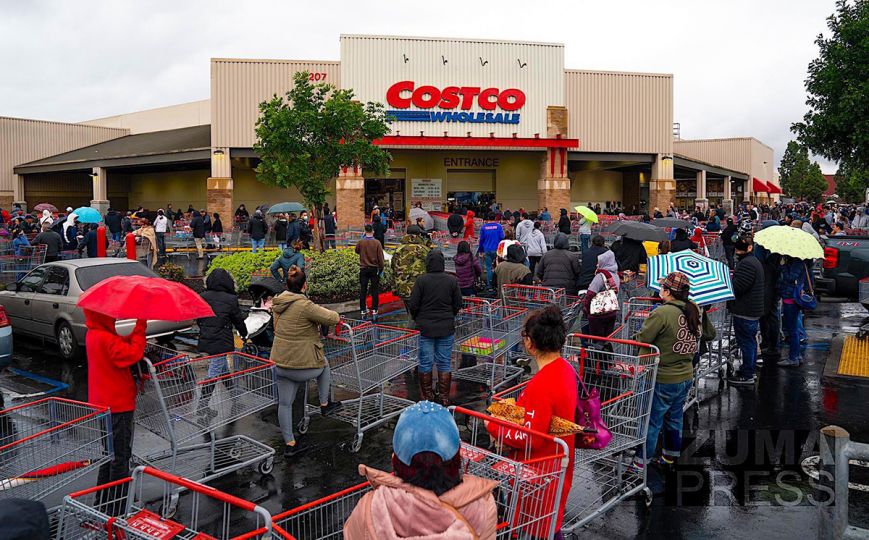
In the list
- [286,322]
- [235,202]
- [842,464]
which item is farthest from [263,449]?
[235,202]

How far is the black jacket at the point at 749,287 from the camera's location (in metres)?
9.27

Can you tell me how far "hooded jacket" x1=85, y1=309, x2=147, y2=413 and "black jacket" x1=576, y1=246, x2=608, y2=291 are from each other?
696cm

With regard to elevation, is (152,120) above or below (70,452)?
above

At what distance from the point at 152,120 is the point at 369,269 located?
41.8 m

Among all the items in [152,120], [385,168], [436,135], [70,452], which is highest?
[152,120]

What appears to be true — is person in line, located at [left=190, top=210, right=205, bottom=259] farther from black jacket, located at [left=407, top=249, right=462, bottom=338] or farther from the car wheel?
black jacket, located at [left=407, top=249, right=462, bottom=338]

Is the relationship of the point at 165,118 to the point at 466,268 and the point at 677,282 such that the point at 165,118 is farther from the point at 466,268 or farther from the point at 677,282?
the point at 677,282

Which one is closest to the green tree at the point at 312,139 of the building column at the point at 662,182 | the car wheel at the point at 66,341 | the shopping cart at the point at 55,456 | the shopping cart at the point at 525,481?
the car wheel at the point at 66,341

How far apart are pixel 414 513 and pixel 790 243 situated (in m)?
8.52

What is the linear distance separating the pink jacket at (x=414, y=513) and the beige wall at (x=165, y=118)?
45485 mm

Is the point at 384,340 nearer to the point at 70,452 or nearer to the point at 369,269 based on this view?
the point at 70,452

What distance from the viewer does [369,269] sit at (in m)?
13.8

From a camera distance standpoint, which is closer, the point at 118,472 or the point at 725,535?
the point at 725,535

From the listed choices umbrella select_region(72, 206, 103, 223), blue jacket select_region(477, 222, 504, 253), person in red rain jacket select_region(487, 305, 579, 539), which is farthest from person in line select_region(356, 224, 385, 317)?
umbrella select_region(72, 206, 103, 223)
